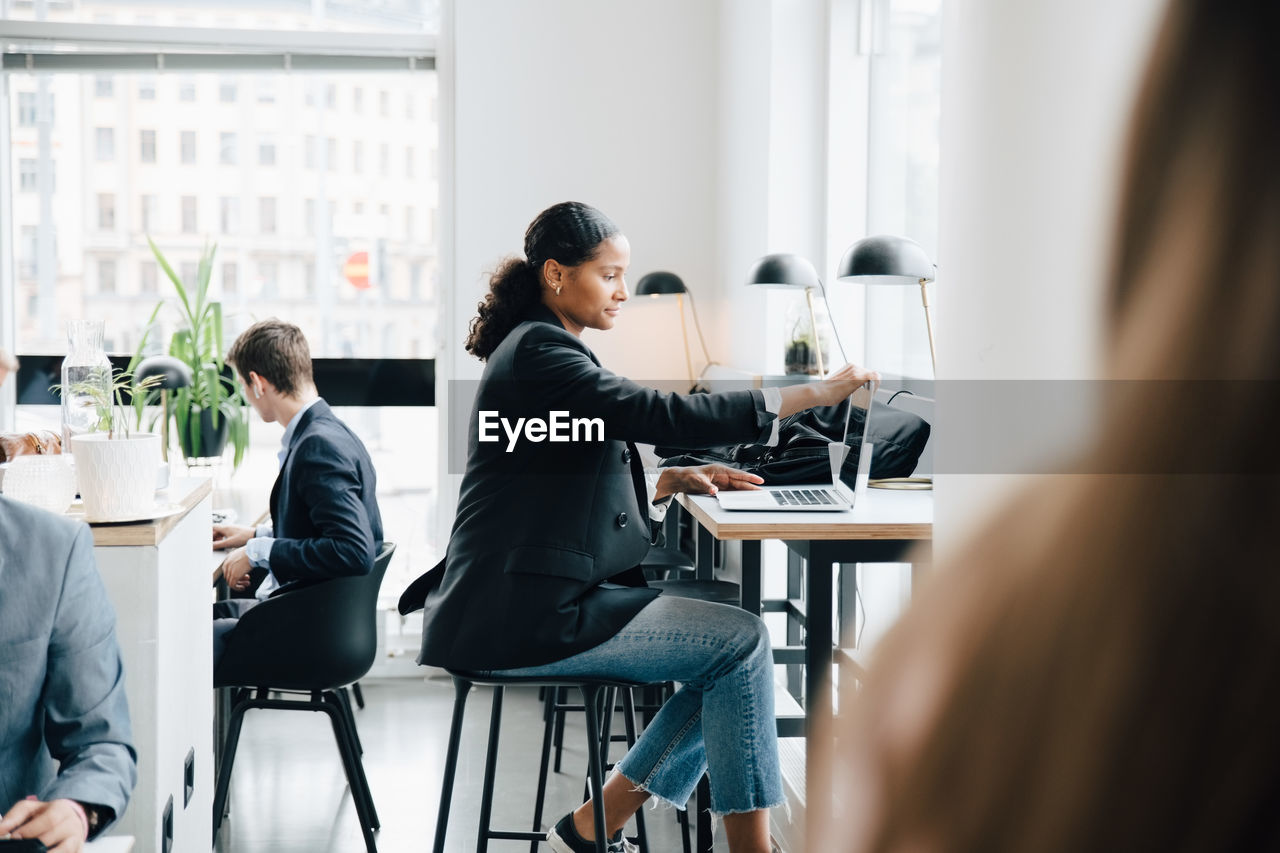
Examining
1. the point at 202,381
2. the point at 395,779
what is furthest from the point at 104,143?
the point at 395,779

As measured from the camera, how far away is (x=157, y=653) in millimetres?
1538

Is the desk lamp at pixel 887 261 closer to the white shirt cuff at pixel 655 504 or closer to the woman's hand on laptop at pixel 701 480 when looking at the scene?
the woman's hand on laptop at pixel 701 480

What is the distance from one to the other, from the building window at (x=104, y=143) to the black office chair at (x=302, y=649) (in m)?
2.67

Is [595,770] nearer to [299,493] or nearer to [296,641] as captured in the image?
[296,641]

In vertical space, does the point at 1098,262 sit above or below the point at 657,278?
below

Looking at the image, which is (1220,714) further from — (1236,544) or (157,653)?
(157,653)

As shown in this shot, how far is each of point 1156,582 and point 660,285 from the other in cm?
372

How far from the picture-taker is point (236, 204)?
437 centimetres

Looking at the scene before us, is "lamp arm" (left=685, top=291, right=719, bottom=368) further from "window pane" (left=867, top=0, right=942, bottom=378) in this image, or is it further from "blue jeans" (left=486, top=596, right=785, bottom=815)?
"blue jeans" (left=486, top=596, right=785, bottom=815)

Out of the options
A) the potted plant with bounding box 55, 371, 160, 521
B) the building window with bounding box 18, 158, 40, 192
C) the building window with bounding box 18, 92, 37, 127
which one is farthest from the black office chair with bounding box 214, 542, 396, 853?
the building window with bounding box 18, 92, 37, 127

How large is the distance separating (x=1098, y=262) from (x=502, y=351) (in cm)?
188

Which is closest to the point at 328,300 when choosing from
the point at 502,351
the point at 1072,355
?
the point at 502,351

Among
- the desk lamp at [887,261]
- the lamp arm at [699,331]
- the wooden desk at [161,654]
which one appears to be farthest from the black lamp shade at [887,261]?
the lamp arm at [699,331]

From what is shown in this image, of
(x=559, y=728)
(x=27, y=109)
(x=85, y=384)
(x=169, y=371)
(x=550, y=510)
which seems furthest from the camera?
(x=27, y=109)
